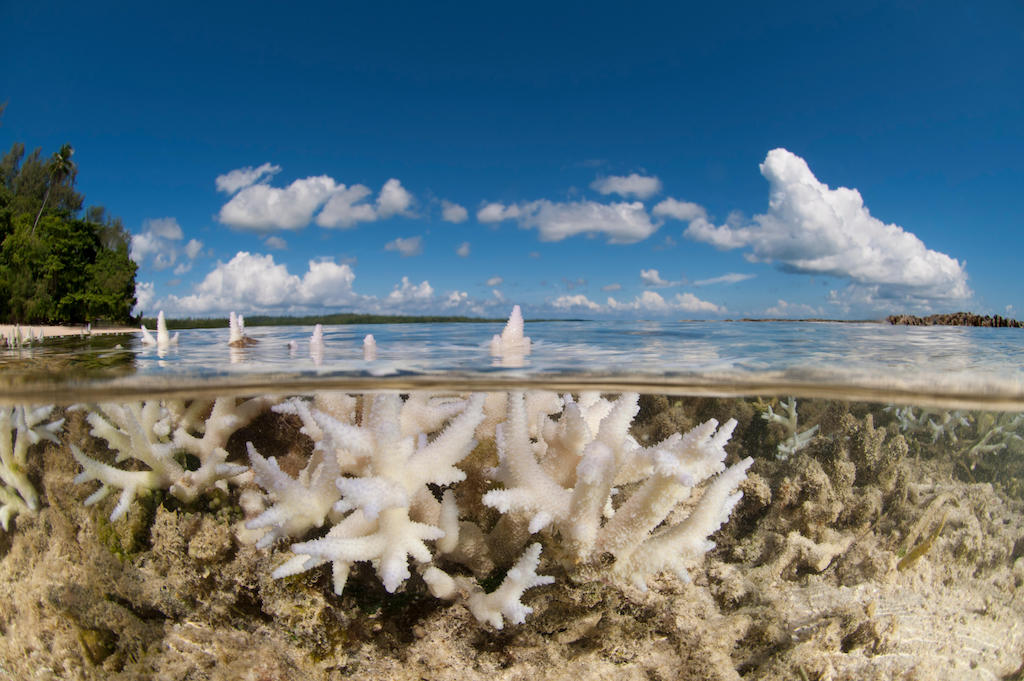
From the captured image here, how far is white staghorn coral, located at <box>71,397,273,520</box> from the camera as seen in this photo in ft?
11.5

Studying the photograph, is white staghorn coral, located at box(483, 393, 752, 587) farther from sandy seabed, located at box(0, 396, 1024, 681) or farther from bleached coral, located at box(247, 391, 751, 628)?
sandy seabed, located at box(0, 396, 1024, 681)

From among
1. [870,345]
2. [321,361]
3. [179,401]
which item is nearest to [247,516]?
[179,401]

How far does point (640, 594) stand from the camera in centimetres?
299

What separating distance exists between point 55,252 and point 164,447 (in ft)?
37.2

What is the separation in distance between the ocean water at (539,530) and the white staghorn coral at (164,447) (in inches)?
0.9

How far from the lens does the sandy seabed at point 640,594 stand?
3.02 meters

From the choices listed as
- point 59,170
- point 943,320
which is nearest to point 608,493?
point 943,320

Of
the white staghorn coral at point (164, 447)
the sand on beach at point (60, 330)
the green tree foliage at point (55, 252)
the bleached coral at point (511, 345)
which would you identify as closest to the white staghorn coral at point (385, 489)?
the white staghorn coral at point (164, 447)

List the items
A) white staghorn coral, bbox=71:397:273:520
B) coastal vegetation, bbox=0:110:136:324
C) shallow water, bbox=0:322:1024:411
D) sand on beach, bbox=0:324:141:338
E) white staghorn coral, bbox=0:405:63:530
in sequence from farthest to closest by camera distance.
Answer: coastal vegetation, bbox=0:110:136:324 < sand on beach, bbox=0:324:141:338 < shallow water, bbox=0:322:1024:411 < white staghorn coral, bbox=0:405:63:530 < white staghorn coral, bbox=71:397:273:520

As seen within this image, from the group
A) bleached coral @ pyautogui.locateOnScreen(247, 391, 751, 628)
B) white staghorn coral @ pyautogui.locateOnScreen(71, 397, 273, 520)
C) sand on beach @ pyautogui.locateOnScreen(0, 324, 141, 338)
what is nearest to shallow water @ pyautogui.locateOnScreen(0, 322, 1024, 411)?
white staghorn coral @ pyautogui.locateOnScreen(71, 397, 273, 520)

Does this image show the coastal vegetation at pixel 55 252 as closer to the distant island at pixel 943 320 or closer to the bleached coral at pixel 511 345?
the bleached coral at pixel 511 345

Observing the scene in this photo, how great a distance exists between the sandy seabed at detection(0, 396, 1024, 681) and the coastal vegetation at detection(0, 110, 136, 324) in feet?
28.2

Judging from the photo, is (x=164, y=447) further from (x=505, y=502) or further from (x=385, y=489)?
(x=505, y=502)

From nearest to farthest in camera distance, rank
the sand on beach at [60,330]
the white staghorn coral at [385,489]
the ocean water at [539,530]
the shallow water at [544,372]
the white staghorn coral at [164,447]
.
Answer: the white staghorn coral at [385,489]
the ocean water at [539,530]
the white staghorn coral at [164,447]
the shallow water at [544,372]
the sand on beach at [60,330]
